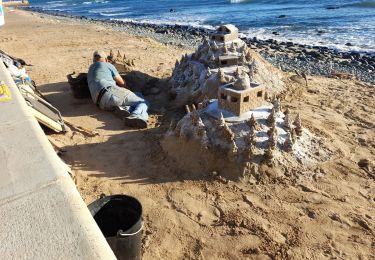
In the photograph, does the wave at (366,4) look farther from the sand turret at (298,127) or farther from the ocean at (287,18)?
the sand turret at (298,127)

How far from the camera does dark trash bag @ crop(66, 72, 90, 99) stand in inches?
393

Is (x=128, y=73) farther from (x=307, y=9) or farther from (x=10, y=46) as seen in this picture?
(x=307, y=9)

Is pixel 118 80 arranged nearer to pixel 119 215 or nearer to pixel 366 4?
pixel 119 215

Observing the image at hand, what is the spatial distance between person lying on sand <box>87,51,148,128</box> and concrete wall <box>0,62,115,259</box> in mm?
4163

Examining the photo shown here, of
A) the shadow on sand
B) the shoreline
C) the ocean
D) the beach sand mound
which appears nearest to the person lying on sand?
the shadow on sand

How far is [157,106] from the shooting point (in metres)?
9.85

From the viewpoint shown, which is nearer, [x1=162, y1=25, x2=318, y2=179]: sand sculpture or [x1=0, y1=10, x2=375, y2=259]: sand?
[x1=0, y1=10, x2=375, y2=259]: sand

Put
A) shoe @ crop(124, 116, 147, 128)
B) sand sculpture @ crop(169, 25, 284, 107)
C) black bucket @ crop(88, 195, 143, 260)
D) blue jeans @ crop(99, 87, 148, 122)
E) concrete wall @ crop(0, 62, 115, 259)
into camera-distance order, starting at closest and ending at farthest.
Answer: concrete wall @ crop(0, 62, 115, 259) < black bucket @ crop(88, 195, 143, 260) < shoe @ crop(124, 116, 147, 128) < blue jeans @ crop(99, 87, 148, 122) < sand sculpture @ crop(169, 25, 284, 107)

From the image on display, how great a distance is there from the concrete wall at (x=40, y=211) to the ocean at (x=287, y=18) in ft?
57.6

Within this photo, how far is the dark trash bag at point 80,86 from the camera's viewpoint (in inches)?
393

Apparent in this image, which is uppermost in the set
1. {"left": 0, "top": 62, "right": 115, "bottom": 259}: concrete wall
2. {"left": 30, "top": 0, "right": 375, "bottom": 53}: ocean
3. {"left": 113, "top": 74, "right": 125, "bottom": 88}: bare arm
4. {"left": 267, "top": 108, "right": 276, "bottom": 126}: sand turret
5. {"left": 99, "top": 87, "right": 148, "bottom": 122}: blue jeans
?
{"left": 0, "top": 62, "right": 115, "bottom": 259}: concrete wall

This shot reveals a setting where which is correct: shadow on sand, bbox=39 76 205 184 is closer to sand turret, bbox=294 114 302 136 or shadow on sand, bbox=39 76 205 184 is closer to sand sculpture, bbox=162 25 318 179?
sand sculpture, bbox=162 25 318 179

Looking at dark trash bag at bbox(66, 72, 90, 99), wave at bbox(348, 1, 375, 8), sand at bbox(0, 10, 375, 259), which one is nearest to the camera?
sand at bbox(0, 10, 375, 259)

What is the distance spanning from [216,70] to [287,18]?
71.7 ft
